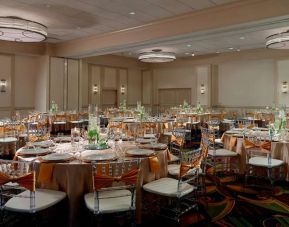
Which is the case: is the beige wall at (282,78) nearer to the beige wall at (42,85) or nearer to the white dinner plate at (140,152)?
the beige wall at (42,85)

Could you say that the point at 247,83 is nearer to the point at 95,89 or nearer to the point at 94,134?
the point at 95,89

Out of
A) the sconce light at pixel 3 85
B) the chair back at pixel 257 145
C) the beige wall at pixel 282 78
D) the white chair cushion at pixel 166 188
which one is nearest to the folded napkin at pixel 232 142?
the chair back at pixel 257 145

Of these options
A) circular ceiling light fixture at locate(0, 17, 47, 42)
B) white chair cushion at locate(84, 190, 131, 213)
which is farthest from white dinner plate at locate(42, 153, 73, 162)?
circular ceiling light fixture at locate(0, 17, 47, 42)

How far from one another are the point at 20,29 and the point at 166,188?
7.24 metres

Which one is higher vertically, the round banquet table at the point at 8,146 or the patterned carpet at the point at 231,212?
the round banquet table at the point at 8,146

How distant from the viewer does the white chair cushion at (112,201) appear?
9.37ft

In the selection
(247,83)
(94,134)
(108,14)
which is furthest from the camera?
(247,83)

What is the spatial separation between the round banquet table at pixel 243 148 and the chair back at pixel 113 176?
285 cm

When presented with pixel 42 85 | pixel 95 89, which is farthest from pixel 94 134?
pixel 95 89

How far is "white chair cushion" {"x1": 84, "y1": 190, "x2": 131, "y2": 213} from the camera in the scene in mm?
2855

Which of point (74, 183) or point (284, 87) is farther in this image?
point (284, 87)

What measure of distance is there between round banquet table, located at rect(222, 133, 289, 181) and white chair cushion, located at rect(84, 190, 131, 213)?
3.00 m

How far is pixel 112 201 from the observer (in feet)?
9.87

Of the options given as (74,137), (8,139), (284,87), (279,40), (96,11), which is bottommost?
(8,139)
